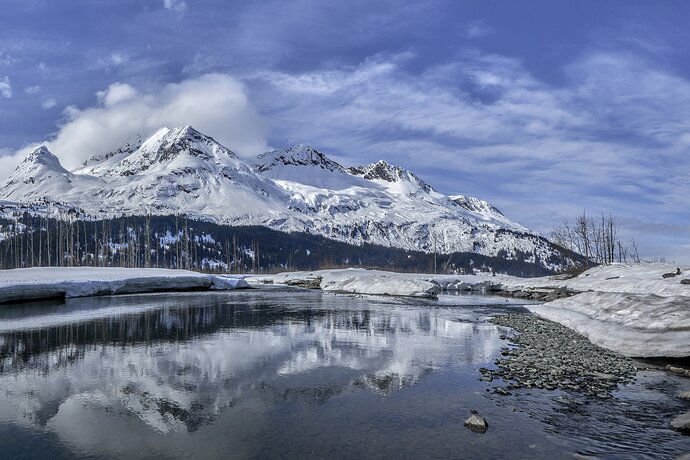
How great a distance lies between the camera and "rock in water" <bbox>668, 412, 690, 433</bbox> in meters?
12.3

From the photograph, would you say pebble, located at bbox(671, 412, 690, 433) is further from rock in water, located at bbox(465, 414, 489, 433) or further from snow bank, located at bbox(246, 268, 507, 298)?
snow bank, located at bbox(246, 268, 507, 298)

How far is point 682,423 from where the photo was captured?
40.9ft

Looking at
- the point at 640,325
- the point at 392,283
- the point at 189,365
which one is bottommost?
the point at 392,283

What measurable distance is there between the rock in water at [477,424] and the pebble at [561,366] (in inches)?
144

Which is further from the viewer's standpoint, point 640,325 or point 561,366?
point 640,325

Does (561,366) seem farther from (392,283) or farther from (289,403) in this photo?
(392,283)

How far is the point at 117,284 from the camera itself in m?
64.6

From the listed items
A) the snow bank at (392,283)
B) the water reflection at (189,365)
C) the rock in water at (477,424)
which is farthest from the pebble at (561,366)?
the snow bank at (392,283)

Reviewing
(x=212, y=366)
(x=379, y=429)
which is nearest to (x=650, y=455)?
(x=379, y=429)

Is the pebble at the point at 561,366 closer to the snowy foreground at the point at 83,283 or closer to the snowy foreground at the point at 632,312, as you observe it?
the snowy foreground at the point at 632,312

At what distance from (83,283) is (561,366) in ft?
186

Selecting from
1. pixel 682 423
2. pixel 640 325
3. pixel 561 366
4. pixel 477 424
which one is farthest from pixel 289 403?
pixel 640 325

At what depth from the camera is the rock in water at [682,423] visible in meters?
12.3

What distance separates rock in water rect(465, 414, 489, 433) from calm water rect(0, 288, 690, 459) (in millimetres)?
270
